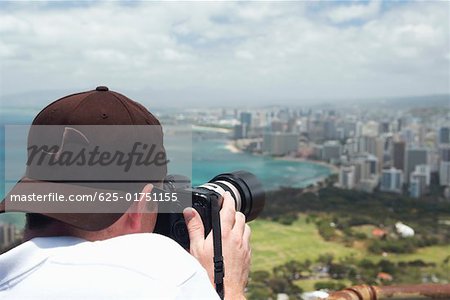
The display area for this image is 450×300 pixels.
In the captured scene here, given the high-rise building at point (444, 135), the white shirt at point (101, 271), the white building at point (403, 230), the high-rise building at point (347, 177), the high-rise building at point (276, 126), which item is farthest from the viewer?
the high-rise building at point (444, 135)

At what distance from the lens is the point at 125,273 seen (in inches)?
28.0

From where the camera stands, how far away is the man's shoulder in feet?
2.35

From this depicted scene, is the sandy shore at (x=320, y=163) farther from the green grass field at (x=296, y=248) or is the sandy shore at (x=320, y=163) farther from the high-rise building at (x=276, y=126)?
the green grass field at (x=296, y=248)

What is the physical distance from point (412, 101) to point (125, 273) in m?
31.8

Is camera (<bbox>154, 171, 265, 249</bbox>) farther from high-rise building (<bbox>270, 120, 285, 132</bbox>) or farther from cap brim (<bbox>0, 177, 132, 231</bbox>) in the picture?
high-rise building (<bbox>270, 120, 285, 132</bbox>)

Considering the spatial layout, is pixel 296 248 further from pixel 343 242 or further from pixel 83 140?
pixel 83 140

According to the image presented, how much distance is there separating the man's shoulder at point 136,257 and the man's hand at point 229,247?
6.2 inches

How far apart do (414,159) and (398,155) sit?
2.78 feet

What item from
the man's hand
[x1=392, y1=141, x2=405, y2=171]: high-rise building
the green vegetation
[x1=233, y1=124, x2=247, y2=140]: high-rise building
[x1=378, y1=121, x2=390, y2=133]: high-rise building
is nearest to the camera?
the man's hand

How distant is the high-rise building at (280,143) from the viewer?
20.4 m

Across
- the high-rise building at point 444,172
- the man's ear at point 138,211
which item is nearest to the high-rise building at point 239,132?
the high-rise building at point 444,172

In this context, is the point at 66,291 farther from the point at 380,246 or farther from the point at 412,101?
the point at 412,101

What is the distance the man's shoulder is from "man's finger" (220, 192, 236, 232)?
203 millimetres

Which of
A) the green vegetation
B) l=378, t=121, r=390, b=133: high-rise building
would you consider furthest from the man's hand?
l=378, t=121, r=390, b=133: high-rise building
